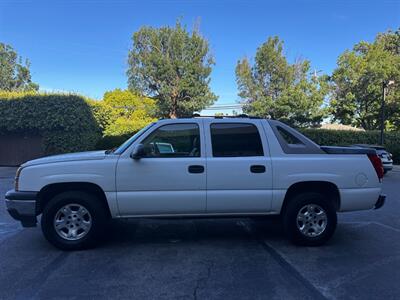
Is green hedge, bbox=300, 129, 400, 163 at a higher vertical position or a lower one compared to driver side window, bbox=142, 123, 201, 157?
higher

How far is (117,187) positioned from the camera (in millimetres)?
5477

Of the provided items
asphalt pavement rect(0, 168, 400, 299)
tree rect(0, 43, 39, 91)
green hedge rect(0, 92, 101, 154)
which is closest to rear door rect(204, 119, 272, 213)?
asphalt pavement rect(0, 168, 400, 299)

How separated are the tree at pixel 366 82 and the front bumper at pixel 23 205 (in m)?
29.0

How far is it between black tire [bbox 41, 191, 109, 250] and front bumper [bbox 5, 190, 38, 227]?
0.55ft

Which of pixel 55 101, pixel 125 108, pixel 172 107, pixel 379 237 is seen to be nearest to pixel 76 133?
pixel 55 101

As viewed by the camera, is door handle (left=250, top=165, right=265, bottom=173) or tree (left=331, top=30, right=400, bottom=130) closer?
door handle (left=250, top=165, right=265, bottom=173)

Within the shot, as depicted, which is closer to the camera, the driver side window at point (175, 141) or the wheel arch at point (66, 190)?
the wheel arch at point (66, 190)

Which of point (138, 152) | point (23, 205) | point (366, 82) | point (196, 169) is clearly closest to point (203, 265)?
point (196, 169)

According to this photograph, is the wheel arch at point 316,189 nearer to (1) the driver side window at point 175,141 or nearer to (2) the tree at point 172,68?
(1) the driver side window at point 175,141

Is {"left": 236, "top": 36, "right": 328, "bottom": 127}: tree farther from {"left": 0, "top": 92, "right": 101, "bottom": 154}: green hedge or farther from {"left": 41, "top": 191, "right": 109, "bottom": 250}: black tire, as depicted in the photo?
{"left": 41, "top": 191, "right": 109, "bottom": 250}: black tire

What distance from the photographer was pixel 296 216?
5754 millimetres

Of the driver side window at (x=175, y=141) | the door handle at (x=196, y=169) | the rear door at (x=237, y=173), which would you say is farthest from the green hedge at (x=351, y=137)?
the door handle at (x=196, y=169)

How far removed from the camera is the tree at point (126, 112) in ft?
82.9

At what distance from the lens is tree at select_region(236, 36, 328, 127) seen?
3222cm
